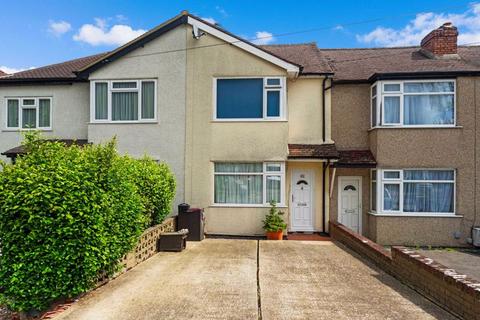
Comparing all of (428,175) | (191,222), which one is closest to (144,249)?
(191,222)

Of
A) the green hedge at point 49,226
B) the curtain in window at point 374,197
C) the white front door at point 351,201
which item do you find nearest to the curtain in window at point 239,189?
the white front door at point 351,201

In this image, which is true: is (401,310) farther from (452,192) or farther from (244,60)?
(244,60)

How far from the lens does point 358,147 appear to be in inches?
465

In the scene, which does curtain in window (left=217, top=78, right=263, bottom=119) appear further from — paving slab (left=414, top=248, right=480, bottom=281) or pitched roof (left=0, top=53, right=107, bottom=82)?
paving slab (left=414, top=248, right=480, bottom=281)

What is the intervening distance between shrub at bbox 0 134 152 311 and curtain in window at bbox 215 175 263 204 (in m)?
6.09

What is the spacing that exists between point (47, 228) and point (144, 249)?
3.30 m

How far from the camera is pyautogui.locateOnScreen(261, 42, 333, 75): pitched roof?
11656 millimetres

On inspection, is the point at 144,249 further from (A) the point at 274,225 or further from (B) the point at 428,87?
(B) the point at 428,87

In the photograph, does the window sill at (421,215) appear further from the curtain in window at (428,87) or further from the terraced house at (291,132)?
the curtain in window at (428,87)

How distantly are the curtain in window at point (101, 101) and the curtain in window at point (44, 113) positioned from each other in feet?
8.29

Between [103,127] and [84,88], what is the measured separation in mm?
2139

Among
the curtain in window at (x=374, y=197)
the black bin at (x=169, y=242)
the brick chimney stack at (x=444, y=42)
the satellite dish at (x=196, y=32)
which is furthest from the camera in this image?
the brick chimney stack at (x=444, y=42)

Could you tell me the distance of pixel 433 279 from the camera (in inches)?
208

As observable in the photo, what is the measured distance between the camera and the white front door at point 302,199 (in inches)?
454
